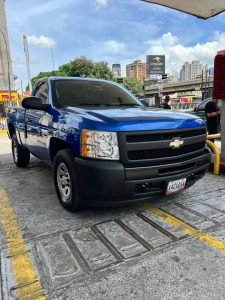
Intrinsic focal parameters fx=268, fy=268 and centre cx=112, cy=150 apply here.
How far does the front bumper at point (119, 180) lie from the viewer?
2728 millimetres

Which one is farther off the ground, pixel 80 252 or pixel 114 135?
pixel 114 135

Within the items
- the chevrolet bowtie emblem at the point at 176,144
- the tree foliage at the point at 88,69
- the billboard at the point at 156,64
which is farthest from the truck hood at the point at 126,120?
the billboard at the point at 156,64

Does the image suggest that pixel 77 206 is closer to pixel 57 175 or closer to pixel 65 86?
pixel 57 175

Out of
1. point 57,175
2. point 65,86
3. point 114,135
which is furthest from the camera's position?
point 65,86

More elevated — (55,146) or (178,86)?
(178,86)

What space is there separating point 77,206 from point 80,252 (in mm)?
705

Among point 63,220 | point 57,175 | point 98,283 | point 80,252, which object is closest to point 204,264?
point 98,283

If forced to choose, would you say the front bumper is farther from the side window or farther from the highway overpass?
the highway overpass

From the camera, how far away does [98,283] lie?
2139 mm

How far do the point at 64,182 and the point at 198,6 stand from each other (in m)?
4.11

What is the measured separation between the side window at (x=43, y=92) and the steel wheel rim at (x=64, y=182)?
1.14m

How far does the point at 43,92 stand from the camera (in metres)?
4.43

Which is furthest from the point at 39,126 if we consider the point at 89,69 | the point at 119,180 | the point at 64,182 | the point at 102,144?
the point at 89,69

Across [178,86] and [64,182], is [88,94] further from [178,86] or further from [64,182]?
[178,86]
